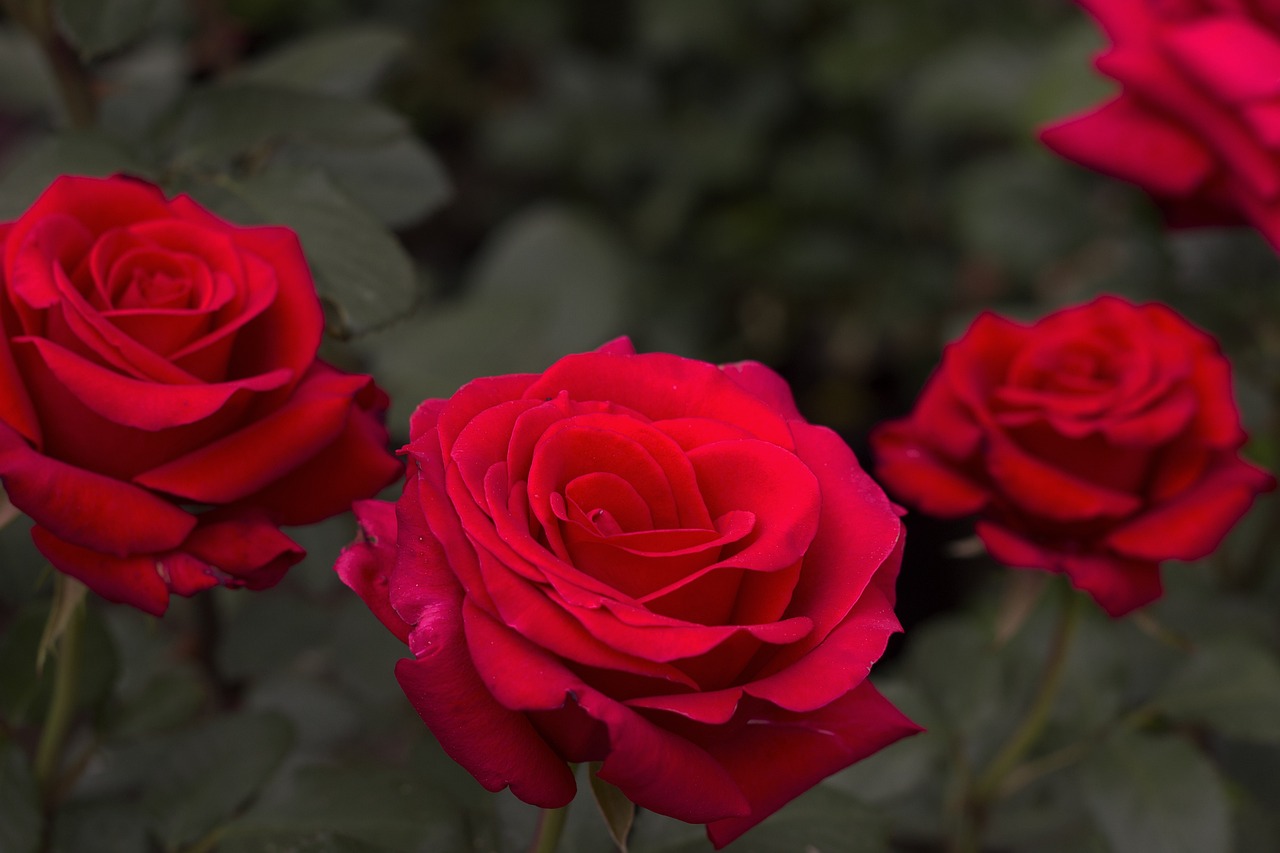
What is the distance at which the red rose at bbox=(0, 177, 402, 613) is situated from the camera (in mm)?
342

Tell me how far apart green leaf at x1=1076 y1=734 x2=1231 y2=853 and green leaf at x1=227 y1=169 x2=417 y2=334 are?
387mm

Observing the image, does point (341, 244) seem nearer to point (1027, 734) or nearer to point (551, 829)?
A: point (551, 829)

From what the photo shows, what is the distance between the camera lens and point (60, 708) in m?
0.47

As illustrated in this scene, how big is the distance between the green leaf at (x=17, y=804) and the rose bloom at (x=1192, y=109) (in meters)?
0.54

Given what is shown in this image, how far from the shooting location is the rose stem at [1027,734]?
1.72 ft

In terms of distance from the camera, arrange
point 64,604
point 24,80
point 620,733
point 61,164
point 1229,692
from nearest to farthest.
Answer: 1. point 620,733
2. point 64,604
3. point 61,164
4. point 1229,692
5. point 24,80

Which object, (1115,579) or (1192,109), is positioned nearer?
(1115,579)

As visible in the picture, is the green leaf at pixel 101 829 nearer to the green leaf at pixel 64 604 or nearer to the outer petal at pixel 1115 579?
the green leaf at pixel 64 604

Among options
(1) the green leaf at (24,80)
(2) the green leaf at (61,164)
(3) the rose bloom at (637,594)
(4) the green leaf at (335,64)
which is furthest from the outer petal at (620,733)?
(1) the green leaf at (24,80)

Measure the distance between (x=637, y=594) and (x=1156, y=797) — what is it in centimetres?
35

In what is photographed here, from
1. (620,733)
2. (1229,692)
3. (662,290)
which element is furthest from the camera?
(662,290)

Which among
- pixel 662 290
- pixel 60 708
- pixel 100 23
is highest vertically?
pixel 100 23

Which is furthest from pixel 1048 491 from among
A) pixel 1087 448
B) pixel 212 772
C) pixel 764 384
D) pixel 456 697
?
pixel 212 772

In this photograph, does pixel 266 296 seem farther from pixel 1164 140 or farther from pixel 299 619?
pixel 1164 140
